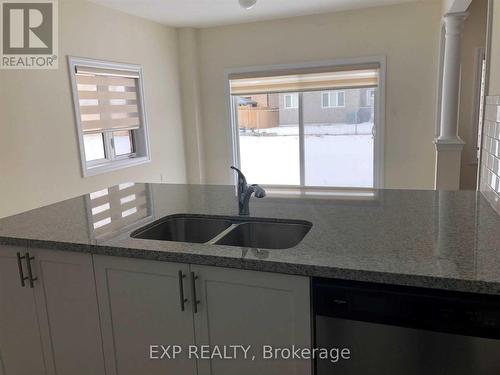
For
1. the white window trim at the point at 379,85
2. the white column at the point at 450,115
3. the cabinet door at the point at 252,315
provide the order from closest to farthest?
1. the cabinet door at the point at 252,315
2. the white column at the point at 450,115
3. the white window trim at the point at 379,85

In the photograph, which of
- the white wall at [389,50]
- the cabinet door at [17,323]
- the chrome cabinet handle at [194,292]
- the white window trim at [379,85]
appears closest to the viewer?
the chrome cabinet handle at [194,292]

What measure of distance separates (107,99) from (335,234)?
3.67 m

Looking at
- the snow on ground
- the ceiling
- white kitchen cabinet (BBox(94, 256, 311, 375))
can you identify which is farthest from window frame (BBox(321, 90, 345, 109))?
white kitchen cabinet (BBox(94, 256, 311, 375))

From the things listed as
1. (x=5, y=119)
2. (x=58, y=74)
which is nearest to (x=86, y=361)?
(x=5, y=119)

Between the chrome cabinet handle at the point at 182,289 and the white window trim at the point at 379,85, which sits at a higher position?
the white window trim at the point at 379,85

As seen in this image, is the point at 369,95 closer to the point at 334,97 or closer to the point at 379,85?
the point at 379,85

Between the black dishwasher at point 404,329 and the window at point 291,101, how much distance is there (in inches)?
177

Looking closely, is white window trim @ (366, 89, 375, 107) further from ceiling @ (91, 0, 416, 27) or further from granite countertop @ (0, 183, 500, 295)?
granite countertop @ (0, 183, 500, 295)

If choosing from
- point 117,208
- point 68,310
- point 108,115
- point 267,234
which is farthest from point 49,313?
point 108,115

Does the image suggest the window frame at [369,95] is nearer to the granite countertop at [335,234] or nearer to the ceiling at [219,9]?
the ceiling at [219,9]

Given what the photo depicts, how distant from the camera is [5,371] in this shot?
1.81 metres

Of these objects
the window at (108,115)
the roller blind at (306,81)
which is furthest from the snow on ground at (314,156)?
the window at (108,115)

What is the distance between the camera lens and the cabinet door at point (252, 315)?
4.19 feet

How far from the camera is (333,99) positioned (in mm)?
5277
